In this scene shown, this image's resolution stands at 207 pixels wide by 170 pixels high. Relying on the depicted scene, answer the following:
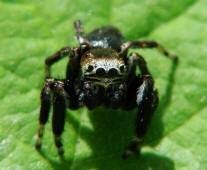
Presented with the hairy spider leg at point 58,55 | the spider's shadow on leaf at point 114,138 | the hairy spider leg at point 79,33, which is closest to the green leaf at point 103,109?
the spider's shadow on leaf at point 114,138

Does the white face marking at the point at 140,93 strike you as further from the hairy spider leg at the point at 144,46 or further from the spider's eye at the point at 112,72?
the hairy spider leg at the point at 144,46

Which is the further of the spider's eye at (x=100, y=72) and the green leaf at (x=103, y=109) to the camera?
the green leaf at (x=103, y=109)

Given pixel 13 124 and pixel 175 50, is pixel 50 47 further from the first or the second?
pixel 175 50

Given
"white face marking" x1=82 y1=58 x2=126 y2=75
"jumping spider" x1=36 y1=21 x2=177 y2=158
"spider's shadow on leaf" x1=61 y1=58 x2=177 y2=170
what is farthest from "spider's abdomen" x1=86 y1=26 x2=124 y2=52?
"spider's shadow on leaf" x1=61 y1=58 x2=177 y2=170

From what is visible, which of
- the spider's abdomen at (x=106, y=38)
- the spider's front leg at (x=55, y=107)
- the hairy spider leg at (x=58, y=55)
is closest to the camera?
the spider's front leg at (x=55, y=107)

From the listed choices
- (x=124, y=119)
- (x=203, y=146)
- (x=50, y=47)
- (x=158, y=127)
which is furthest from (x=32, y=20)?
(x=203, y=146)

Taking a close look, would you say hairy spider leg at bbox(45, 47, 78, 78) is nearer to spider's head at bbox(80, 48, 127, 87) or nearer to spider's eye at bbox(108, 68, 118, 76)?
spider's head at bbox(80, 48, 127, 87)

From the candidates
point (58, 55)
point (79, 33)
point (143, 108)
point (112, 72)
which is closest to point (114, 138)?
point (143, 108)
